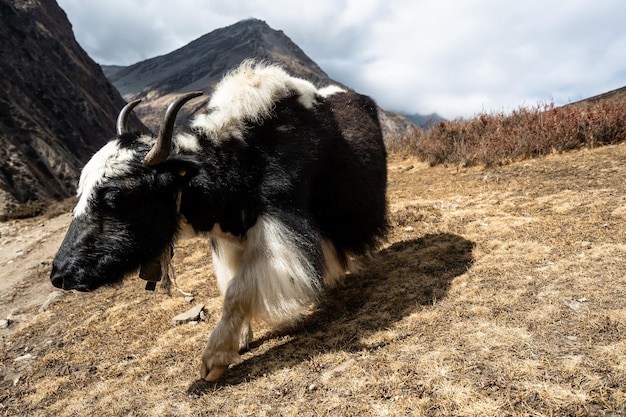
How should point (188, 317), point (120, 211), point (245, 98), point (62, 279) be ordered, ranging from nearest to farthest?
point (62, 279)
point (120, 211)
point (245, 98)
point (188, 317)

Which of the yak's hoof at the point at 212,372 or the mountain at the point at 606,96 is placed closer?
the yak's hoof at the point at 212,372

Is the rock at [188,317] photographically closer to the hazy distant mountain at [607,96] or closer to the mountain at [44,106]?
the mountain at [44,106]

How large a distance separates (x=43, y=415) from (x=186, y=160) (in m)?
1.69

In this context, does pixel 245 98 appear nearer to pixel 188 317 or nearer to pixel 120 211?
pixel 120 211

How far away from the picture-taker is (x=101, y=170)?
2.27 metres

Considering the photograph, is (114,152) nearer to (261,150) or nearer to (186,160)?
(186,160)

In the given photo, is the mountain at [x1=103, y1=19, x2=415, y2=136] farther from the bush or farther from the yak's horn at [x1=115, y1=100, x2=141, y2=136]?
the yak's horn at [x1=115, y1=100, x2=141, y2=136]

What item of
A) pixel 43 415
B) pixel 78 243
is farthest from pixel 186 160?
pixel 43 415

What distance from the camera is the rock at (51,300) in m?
4.43

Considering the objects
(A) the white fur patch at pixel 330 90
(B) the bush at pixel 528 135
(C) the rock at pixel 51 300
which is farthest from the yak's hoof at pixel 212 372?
(B) the bush at pixel 528 135

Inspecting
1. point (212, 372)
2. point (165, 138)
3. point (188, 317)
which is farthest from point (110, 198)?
point (188, 317)

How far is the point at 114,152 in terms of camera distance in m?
2.35

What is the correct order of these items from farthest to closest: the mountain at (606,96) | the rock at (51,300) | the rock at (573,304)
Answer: the mountain at (606,96) → the rock at (51,300) → the rock at (573,304)

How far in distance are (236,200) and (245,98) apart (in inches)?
25.9
